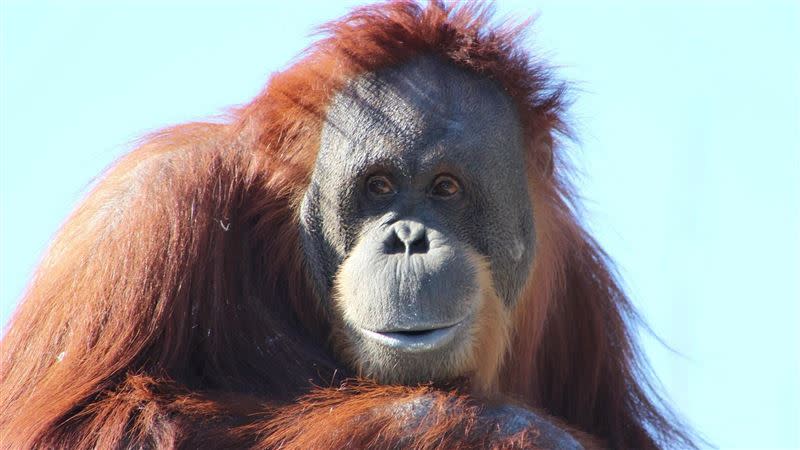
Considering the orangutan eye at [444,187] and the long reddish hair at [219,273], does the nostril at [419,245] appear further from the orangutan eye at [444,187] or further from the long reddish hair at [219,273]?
the long reddish hair at [219,273]

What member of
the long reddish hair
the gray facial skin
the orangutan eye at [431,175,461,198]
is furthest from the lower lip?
the orangutan eye at [431,175,461,198]

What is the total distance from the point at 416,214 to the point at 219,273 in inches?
22.4

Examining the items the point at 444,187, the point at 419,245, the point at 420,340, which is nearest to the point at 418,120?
the point at 444,187

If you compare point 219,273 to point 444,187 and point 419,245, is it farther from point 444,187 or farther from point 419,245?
point 444,187

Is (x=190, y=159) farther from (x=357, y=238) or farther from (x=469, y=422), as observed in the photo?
(x=469, y=422)

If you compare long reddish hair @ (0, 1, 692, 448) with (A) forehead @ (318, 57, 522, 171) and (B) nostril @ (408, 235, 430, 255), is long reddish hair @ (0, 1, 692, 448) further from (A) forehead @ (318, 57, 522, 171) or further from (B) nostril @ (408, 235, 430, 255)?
(B) nostril @ (408, 235, 430, 255)

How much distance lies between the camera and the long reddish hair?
3.58 m

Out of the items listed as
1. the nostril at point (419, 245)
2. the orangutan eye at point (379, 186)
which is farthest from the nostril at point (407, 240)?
the orangutan eye at point (379, 186)

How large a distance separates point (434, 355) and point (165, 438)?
73cm

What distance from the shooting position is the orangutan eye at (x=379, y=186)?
3.84 meters

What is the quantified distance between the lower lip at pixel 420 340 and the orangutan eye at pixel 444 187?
433 mm

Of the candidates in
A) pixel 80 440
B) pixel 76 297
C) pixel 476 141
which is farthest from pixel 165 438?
pixel 476 141

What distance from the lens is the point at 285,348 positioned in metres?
3.87

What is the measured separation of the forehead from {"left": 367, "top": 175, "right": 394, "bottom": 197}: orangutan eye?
0.15 feet
